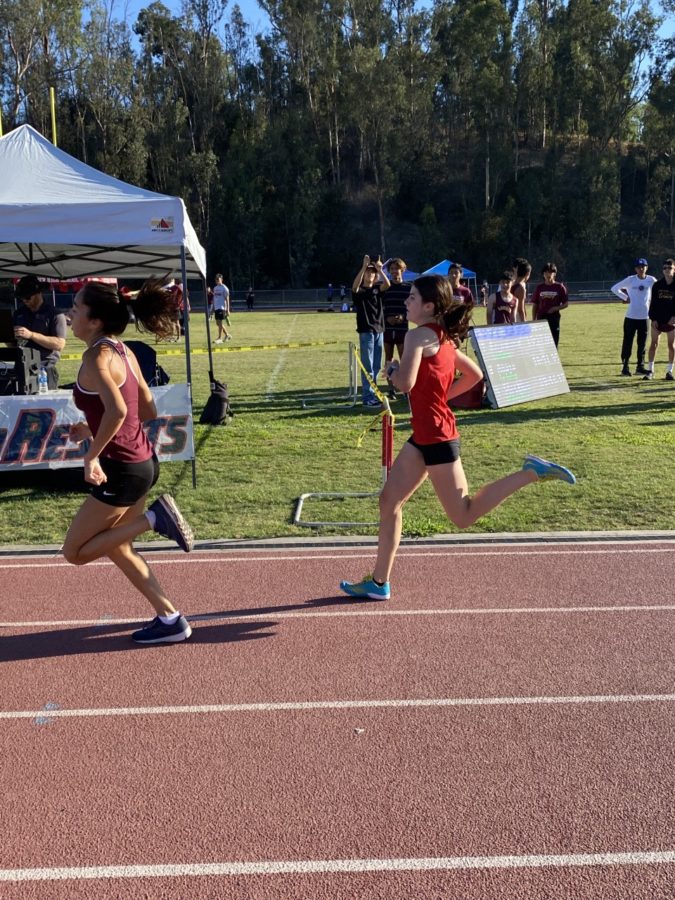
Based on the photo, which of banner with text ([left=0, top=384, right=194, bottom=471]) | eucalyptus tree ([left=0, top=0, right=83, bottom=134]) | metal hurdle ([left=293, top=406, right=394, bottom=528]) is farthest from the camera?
eucalyptus tree ([left=0, top=0, right=83, bottom=134])

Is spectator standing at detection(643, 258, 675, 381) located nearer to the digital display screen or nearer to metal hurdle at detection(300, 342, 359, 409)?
the digital display screen

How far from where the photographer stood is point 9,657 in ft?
15.6

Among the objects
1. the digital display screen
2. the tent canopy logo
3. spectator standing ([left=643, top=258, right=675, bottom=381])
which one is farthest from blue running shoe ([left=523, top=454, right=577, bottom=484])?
spectator standing ([left=643, top=258, right=675, bottom=381])

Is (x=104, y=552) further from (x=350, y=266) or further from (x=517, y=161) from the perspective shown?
(x=517, y=161)

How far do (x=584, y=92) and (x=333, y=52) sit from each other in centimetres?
2192

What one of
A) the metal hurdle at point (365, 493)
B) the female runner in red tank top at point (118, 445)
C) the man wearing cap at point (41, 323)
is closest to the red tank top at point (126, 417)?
the female runner in red tank top at point (118, 445)

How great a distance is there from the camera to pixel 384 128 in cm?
7125

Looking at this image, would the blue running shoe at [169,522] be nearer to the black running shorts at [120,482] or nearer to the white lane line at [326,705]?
the black running shorts at [120,482]

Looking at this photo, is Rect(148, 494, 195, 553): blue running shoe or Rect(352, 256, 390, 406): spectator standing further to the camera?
Rect(352, 256, 390, 406): spectator standing

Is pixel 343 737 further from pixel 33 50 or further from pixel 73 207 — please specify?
pixel 33 50

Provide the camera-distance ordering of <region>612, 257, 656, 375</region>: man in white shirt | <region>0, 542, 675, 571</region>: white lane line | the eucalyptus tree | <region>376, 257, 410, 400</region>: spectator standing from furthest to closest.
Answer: the eucalyptus tree → <region>612, 257, 656, 375</region>: man in white shirt → <region>376, 257, 410, 400</region>: spectator standing → <region>0, 542, 675, 571</region>: white lane line

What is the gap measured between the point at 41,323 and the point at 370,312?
15.9ft

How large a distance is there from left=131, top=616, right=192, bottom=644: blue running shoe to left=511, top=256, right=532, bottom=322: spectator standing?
10.2 m

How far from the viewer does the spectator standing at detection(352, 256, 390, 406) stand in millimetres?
12484
